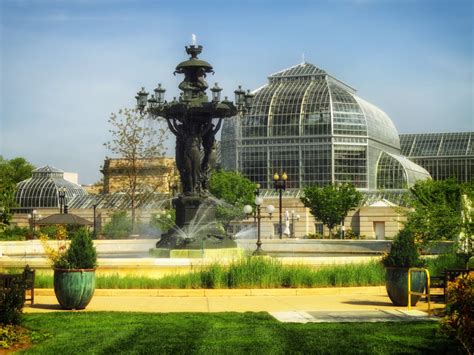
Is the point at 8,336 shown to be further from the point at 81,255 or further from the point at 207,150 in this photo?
the point at 207,150

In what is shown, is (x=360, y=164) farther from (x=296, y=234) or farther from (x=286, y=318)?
(x=286, y=318)

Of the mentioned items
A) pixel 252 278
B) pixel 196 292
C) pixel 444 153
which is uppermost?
pixel 444 153

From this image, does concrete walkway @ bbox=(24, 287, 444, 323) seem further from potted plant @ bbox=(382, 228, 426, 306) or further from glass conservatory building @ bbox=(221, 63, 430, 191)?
glass conservatory building @ bbox=(221, 63, 430, 191)

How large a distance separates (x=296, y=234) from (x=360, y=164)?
39.1 ft

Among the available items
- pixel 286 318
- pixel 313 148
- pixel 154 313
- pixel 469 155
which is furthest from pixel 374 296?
pixel 469 155

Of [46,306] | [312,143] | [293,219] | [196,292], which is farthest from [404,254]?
[312,143]

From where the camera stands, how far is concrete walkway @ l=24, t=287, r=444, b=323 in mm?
13328

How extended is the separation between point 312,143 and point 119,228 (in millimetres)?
30514

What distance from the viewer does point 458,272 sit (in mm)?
14930

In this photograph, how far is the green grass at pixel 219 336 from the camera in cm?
979

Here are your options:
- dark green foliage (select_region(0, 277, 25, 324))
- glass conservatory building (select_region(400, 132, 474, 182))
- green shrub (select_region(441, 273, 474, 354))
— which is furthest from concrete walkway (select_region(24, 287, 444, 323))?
glass conservatory building (select_region(400, 132, 474, 182))

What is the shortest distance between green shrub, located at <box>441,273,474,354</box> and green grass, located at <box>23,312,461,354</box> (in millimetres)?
715

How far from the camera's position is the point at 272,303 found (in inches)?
597

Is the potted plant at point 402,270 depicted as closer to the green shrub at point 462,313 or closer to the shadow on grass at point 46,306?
the green shrub at point 462,313
